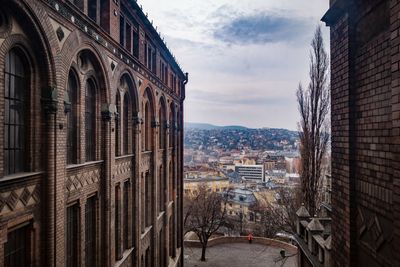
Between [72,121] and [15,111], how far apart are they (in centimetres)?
229

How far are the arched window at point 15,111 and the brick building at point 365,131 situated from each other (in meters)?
5.84

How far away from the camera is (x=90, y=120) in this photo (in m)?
9.99

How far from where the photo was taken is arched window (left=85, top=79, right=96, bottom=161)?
9.76 meters

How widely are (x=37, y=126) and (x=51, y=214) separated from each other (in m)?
1.92

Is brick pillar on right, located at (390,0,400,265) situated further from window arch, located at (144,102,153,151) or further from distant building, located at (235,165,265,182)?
distant building, located at (235,165,265,182)

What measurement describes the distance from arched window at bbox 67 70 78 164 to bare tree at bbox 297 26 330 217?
13.6m

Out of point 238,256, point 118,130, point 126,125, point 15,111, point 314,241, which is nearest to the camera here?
point 15,111

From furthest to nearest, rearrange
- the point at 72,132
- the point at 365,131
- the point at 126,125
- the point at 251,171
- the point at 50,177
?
1. the point at 251,171
2. the point at 126,125
3. the point at 72,132
4. the point at 50,177
5. the point at 365,131

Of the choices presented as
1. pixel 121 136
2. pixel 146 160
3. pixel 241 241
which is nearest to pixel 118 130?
pixel 121 136

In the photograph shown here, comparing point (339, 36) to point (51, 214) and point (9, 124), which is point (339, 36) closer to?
point (9, 124)

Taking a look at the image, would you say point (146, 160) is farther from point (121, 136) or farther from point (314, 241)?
point (314, 241)

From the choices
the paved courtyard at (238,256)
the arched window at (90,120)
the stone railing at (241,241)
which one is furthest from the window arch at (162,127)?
the stone railing at (241,241)

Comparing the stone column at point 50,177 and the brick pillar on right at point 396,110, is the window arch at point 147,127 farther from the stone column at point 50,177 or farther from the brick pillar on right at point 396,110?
the brick pillar on right at point 396,110

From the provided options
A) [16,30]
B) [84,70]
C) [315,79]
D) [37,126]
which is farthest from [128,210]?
[315,79]
